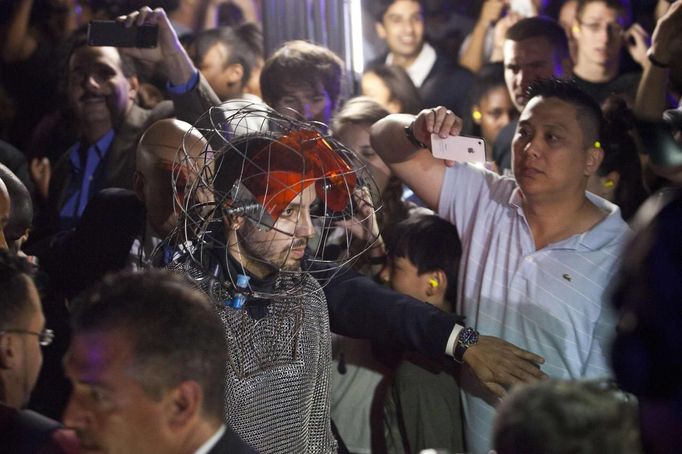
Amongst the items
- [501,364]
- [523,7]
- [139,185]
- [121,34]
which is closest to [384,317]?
[501,364]

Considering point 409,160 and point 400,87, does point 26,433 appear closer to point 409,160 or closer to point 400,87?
point 409,160

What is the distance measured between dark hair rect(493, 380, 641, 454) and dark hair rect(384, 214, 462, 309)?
1812mm

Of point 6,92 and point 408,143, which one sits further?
point 6,92

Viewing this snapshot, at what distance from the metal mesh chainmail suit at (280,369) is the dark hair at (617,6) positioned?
10.5 feet

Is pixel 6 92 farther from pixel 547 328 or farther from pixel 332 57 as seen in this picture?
pixel 547 328

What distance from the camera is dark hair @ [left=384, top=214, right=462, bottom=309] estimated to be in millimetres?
3279

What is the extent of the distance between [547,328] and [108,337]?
1.52 meters

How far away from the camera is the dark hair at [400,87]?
15.8ft

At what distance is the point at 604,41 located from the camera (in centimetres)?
494

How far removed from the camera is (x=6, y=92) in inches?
229

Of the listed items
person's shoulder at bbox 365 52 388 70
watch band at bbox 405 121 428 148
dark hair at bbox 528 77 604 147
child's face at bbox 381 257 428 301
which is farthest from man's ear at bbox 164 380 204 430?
person's shoulder at bbox 365 52 388 70

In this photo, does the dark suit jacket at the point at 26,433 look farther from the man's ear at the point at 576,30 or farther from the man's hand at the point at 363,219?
the man's ear at the point at 576,30

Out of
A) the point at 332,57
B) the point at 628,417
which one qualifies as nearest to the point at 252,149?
the point at 628,417

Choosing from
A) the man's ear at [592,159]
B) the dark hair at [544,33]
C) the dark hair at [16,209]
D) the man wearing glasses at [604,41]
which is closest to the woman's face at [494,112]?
the man wearing glasses at [604,41]
